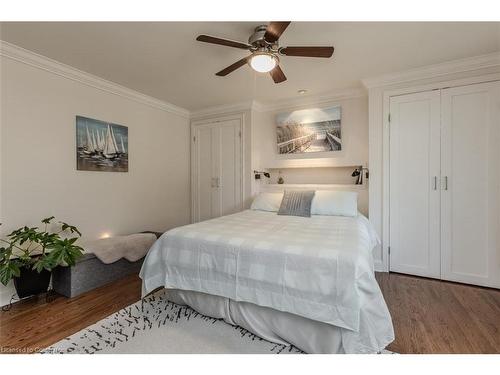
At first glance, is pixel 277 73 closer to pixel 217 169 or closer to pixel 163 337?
pixel 217 169

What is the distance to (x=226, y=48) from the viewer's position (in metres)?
2.30

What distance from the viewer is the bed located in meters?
1.36

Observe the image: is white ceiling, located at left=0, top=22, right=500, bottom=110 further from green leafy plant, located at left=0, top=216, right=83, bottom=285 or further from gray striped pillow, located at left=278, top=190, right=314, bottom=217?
green leafy plant, located at left=0, top=216, right=83, bottom=285

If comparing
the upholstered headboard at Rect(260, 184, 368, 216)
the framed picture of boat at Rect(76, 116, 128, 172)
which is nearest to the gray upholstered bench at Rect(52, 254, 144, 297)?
the framed picture of boat at Rect(76, 116, 128, 172)

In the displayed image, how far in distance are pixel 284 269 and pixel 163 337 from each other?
0.97 metres

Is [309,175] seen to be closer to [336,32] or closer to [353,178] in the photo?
[353,178]

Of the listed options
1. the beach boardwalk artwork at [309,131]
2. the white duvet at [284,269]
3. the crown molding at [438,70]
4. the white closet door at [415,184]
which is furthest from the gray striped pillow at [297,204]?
the crown molding at [438,70]

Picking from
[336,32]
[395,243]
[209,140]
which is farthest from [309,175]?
[336,32]

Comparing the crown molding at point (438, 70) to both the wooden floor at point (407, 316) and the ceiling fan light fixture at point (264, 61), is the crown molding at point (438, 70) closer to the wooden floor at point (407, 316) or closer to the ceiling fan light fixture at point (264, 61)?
the ceiling fan light fixture at point (264, 61)

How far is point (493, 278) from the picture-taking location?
8.13 feet

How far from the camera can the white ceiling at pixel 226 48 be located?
6.53ft

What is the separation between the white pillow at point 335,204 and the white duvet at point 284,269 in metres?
0.57

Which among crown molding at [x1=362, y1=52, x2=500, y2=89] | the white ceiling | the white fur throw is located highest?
the white ceiling

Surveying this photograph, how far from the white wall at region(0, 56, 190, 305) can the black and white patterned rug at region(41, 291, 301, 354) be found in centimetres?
119
